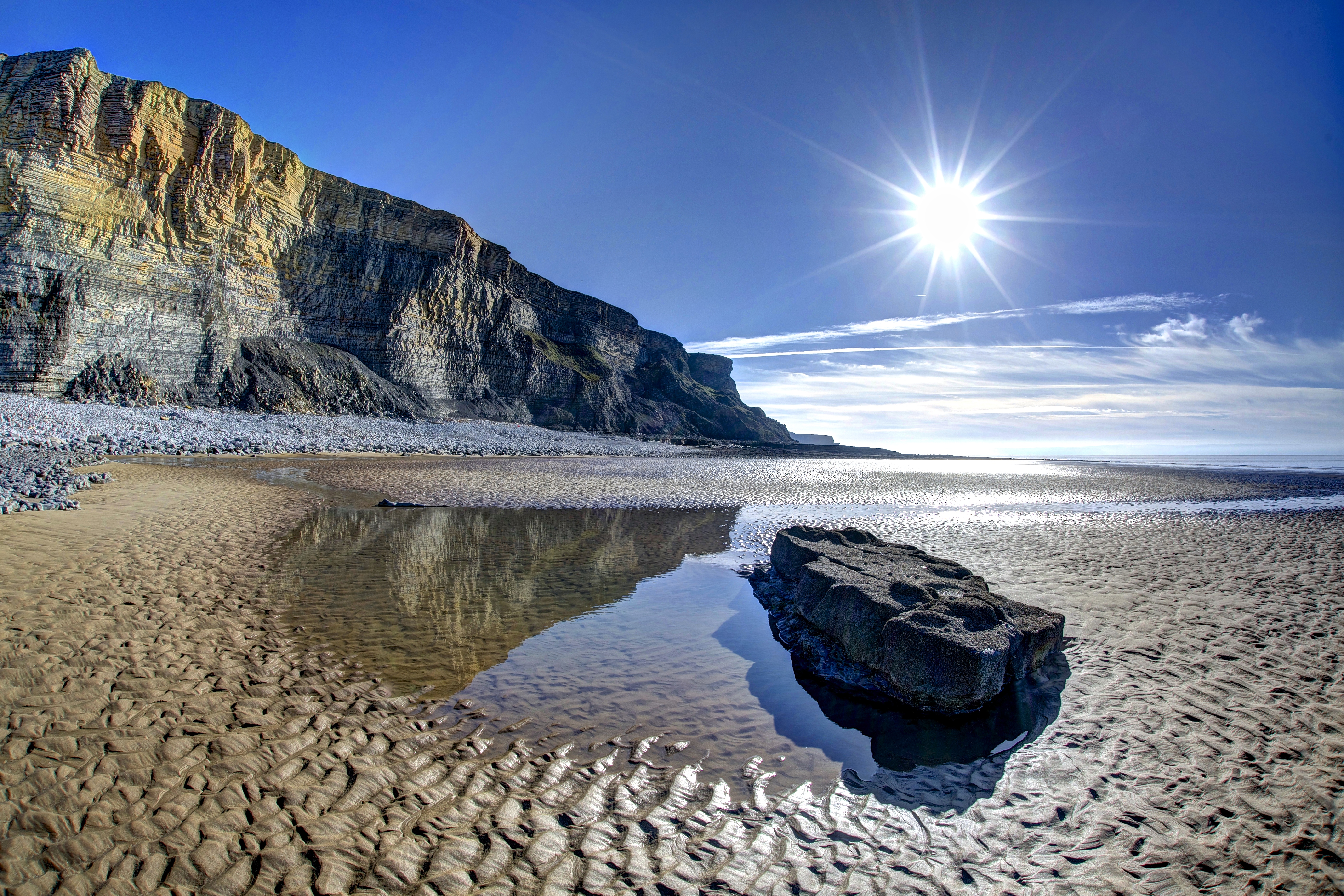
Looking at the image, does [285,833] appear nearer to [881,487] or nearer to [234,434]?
[881,487]

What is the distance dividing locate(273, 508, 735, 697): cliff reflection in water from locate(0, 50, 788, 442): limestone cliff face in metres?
33.5

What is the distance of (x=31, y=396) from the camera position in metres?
29.2

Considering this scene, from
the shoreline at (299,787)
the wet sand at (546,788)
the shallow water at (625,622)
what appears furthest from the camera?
the shallow water at (625,622)

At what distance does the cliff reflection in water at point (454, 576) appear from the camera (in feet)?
20.1

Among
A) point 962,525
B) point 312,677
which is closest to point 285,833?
point 312,677

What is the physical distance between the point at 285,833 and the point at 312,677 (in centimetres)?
231

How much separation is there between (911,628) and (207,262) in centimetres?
5041

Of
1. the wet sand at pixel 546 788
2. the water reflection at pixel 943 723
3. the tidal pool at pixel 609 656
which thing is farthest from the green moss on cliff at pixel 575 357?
the water reflection at pixel 943 723

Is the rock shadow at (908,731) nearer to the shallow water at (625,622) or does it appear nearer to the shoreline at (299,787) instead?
the shallow water at (625,622)

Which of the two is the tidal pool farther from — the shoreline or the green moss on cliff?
the green moss on cliff

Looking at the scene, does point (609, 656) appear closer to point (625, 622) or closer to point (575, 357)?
point (625, 622)

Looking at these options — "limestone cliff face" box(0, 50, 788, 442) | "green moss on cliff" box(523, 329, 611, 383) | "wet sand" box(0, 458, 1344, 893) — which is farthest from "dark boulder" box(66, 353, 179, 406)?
"green moss on cliff" box(523, 329, 611, 383)

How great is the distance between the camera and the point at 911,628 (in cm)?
553

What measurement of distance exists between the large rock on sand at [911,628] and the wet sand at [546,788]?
0.60m
